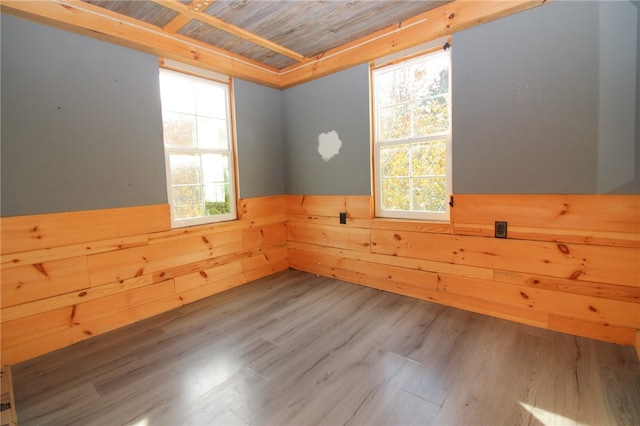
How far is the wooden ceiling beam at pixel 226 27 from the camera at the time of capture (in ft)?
7.04

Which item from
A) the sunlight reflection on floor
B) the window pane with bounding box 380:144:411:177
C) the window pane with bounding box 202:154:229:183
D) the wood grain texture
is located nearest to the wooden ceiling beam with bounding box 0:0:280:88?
the window pane with bounding box 202:154:229:183

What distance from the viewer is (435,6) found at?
233 cm

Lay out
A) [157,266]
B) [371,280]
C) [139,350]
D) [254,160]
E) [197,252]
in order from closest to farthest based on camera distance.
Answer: [139,350] → [157,266] → [197,252] → [371,280] → [254,160]

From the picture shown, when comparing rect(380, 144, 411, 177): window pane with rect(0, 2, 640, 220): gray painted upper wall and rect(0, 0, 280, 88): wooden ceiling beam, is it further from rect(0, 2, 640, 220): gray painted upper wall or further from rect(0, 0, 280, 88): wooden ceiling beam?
rect(0, 0, 280, 88): wooden ceiling beam

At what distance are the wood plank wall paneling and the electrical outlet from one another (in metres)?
0.04

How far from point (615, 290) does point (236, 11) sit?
326cm

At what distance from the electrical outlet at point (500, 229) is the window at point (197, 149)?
98.7 inches

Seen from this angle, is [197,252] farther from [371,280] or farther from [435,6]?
[435,6]

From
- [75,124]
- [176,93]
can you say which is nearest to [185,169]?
[176,93]

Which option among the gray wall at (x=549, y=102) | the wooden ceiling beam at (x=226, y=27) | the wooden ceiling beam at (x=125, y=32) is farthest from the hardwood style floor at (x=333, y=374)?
the wooden ceiling beam at (x=226, y=27)

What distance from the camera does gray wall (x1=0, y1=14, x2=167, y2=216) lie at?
1922 millimetres

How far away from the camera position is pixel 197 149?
9.48 feet

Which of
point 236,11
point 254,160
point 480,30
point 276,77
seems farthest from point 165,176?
point 480,30

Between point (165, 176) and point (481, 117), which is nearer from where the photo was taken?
point (481, 117)
